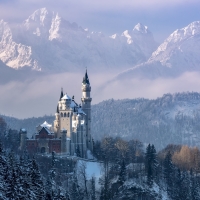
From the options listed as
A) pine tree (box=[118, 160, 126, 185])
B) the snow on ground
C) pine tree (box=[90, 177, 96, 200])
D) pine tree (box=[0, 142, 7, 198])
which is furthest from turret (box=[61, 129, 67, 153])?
pine tree (box=[0, 142, 7, 198])

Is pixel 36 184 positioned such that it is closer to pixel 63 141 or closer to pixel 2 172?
pixel 2 172

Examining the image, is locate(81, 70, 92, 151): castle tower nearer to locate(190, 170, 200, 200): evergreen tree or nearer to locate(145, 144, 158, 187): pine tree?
locate(145, 144, 158, 187): pine tree

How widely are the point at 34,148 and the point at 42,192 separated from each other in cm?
8044

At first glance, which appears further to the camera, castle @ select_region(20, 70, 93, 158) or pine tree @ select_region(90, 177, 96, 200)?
castle @ select_region(20, 70, 93, 158)

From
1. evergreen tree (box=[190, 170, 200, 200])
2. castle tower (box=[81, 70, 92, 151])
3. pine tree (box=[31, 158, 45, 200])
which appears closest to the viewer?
pine tree (box=[31, 158, 45, 200])

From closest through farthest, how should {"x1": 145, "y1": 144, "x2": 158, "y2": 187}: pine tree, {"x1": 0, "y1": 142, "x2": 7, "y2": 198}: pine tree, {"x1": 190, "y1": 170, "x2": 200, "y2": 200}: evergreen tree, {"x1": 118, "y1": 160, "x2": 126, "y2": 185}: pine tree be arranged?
{"x1": 0, "y1": 142, "x2": 7, "y2": 198}: pine tree, {"x1": 190, "y1": 170, "x2": 200, "y2": 200}: evergreen tree, {"x1": 118, "y1": 160, "x2": 126, "y2": 185}: pine tree, {"x1": 145, "y1": 144, "x2": 158, "y2": 187}: pine tree

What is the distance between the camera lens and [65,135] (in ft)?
519

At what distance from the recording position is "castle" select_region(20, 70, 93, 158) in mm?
158375

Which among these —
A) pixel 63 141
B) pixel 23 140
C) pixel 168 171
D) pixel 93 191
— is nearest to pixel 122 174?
pixel 93 191

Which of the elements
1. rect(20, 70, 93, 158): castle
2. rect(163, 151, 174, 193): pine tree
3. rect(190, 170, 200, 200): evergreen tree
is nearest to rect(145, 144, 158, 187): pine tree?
rect(163, 151, 174, 193): pine tree

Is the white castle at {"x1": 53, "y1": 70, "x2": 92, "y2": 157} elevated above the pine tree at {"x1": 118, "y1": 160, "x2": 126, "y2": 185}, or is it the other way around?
the white castle at {"x1": 53, "y1": 70, "x2": 92, "y2": 157}

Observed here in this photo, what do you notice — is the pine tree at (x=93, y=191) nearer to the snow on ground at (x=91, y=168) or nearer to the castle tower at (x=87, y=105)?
the snow on ground at (x=91, y=168)

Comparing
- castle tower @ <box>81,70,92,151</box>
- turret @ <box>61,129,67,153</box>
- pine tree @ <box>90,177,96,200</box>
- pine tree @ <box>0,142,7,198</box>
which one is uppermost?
castle tower @ <box>81,70,92,151</box>

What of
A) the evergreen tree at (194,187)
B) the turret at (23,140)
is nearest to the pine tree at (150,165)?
the evergreen tree at (194,187)
